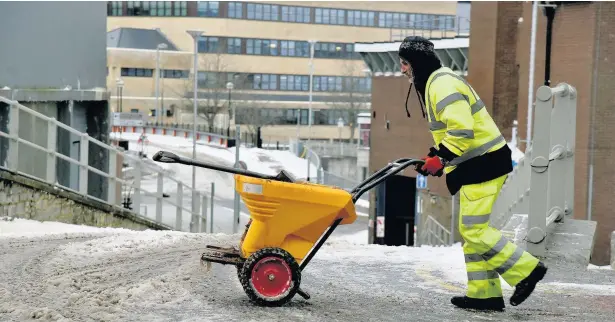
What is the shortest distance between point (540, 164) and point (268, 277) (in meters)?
3.13

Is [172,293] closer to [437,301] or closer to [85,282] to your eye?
[85,282]

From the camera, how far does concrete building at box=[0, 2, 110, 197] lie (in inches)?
665

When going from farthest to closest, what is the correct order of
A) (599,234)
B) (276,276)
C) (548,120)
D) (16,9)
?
1. (599,234)
2. (16,9)
3. (548,120)
4. (276,276)

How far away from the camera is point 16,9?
1727 cm

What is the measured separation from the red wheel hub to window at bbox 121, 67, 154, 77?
274 feet

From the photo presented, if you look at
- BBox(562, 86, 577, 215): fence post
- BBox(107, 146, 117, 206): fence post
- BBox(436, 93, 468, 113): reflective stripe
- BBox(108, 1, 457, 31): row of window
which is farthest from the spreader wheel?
BBox(108, 1, 457, 31): row of window

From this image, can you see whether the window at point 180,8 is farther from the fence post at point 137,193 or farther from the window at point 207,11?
the fence post at point 137,193

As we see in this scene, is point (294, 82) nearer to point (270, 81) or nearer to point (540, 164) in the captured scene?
point (270, 81)

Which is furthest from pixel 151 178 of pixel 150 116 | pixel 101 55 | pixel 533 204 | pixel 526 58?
pixel 533 204

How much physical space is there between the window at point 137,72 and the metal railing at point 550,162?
80.9m

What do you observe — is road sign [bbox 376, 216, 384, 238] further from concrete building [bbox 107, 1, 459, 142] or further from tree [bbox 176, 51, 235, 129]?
concrete building [bbox 107, 1, 459, 142]

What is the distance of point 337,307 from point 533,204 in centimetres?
269

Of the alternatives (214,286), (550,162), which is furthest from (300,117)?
(214,286)

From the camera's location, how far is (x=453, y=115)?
642 centimetres
